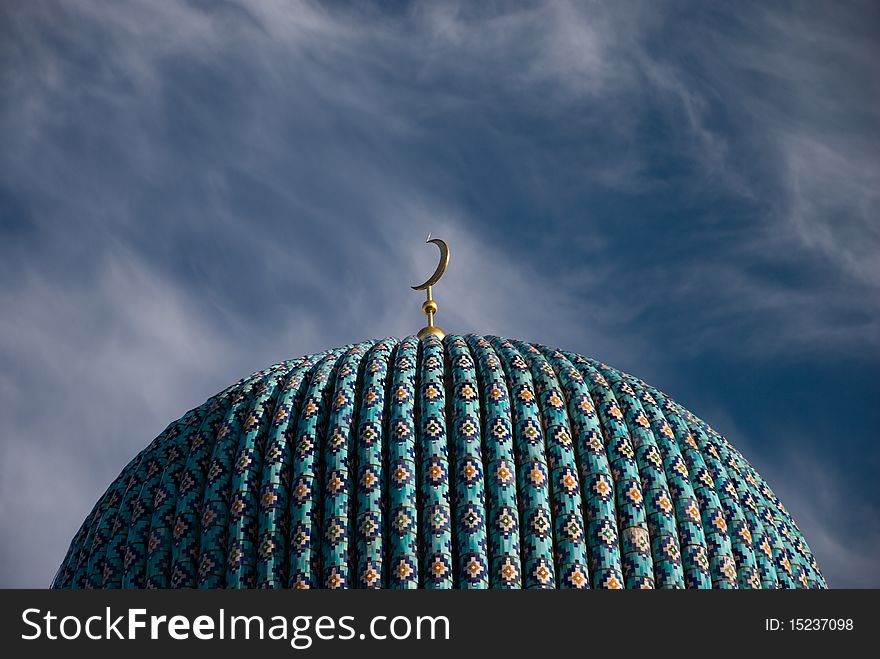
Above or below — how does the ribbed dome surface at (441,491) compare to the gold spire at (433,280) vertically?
below

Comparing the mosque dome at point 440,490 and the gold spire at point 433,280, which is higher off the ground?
the gold spire at point 433,280

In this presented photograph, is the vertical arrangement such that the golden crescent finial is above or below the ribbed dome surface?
above

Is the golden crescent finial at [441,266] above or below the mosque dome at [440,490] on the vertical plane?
above

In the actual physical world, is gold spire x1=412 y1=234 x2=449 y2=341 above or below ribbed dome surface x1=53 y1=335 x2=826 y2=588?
above

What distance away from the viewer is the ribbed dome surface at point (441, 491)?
12461 millimetres

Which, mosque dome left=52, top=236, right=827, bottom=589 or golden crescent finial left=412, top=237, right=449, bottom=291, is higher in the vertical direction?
golden crescent finial left=412, top=237, right=449, bottom=291

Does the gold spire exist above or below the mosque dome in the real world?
above

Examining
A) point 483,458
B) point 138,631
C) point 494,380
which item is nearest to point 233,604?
point 138,631

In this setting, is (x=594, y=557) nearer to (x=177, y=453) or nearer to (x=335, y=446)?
(x=335, y=446)

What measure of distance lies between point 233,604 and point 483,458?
3.00 metres

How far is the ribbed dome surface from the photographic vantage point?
12461 mm

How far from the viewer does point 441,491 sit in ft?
41.6

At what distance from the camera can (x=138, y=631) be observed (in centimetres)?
1073

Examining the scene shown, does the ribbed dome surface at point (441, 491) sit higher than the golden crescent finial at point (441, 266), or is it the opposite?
the golden crescent finial at point (441, 266)
